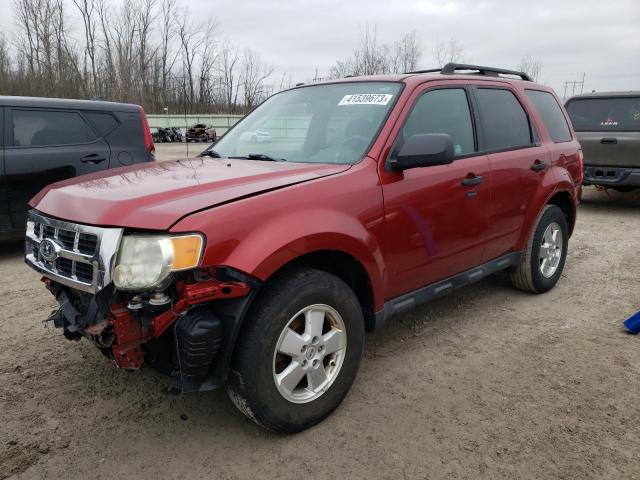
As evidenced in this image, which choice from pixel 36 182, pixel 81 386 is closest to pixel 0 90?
pixel 36 182

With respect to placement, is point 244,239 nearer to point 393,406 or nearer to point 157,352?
point 157,352

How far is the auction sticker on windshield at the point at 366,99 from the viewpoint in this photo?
3205mm

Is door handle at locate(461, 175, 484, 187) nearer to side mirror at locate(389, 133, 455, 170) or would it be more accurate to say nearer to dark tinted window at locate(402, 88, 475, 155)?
dark tinted window at locate(402, 88, 475, 155)

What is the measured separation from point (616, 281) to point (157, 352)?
15.3 feet

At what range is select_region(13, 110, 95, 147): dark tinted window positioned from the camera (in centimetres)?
582

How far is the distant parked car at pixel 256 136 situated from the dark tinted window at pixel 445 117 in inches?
38.1

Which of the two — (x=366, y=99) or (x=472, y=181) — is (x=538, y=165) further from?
(x=366, y=99)

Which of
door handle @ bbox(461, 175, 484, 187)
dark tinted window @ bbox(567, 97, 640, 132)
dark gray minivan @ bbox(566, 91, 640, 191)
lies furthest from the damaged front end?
dark tinted window @ bbox(567, 97, 640, 132)

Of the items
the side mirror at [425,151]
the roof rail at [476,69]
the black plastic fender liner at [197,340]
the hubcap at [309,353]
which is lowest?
the hubcap at [309,353]

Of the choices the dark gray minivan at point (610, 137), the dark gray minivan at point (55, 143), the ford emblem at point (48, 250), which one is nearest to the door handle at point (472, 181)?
the ford emblem at point (48, 250)

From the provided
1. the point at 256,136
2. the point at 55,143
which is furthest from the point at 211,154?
the point at 55,143

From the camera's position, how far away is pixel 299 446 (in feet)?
8.30

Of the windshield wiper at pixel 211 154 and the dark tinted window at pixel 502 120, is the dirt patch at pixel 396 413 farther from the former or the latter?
the windshield wiper at pixel 211 154

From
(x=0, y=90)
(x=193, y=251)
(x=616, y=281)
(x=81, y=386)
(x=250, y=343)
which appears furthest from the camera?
(x=0, y=90)
